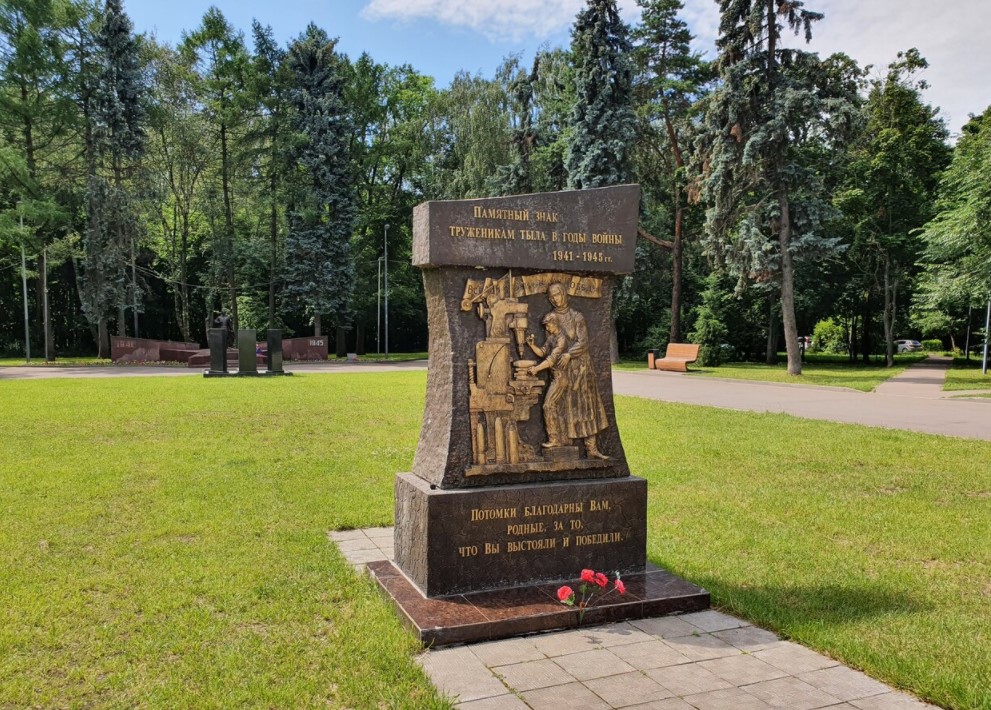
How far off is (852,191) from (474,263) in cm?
3015

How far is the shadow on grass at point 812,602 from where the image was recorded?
422 centimetres

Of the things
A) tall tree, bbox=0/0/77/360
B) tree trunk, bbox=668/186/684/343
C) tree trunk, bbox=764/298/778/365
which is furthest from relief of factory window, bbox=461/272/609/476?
tree trunk, bbox=764/298/778/365

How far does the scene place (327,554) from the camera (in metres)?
5.41

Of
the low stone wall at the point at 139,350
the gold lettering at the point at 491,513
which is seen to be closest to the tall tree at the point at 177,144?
the low stone wall at the point at 139,350

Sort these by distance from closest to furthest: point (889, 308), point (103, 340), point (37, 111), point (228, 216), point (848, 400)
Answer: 1. point (848, 400)
2. point (37, 111)
3. point (889, 308)
4. point (103, 340)
5. point (228, 216)

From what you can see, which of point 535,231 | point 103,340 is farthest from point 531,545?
point 103,340

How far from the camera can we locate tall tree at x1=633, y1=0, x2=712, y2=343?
30141 mm

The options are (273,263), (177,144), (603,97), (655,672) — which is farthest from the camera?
(273,263)

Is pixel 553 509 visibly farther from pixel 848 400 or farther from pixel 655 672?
pixel 848 400

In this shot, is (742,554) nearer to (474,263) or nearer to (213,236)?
(474,263)

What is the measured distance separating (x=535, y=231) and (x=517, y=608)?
7.46ft

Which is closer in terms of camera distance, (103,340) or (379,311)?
(103,340)

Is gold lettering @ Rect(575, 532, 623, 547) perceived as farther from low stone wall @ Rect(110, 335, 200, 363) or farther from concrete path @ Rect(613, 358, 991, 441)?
low stone wall @ Rect(110, 335, 200, 363)

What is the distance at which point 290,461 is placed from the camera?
8.73 m
